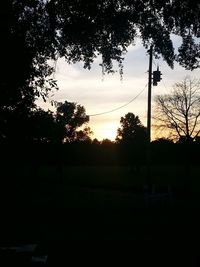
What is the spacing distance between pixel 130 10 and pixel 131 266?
682 centimetres

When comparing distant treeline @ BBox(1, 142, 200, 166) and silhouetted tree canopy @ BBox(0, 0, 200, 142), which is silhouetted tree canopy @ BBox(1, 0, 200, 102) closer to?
silhouetted tree canopy @ BBox(0, 0, 200, 142)

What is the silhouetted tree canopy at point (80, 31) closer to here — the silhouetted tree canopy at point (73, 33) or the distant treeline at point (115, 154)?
the silhouetted tree canopy at point (73, 33)

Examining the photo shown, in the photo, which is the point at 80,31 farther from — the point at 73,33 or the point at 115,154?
the point at 115,154

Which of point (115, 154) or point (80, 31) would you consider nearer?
point (80, 31)

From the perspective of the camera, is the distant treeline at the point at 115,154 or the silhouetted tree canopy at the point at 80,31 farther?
the distant treeline at the point at 115,154

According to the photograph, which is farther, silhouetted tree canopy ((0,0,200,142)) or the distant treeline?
the distant treeline

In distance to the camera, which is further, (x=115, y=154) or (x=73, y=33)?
(x=115, y=154)

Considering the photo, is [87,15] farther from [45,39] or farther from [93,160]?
[93,160]

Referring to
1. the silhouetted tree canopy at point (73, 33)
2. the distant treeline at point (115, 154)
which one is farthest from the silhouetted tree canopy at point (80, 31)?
the distant treeline at point (115, 154)

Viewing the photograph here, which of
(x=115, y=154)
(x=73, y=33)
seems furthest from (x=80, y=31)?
(x=115, y=154)

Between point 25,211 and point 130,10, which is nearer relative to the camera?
point 130,10

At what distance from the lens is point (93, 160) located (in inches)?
3068

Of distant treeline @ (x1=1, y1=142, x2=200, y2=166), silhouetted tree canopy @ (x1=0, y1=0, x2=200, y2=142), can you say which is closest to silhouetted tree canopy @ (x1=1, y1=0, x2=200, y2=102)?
silhouetted tree canopy @ (x1=0, y1=0, x2=200, y2=142)

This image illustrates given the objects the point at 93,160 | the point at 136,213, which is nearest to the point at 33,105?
the point at 136,213
